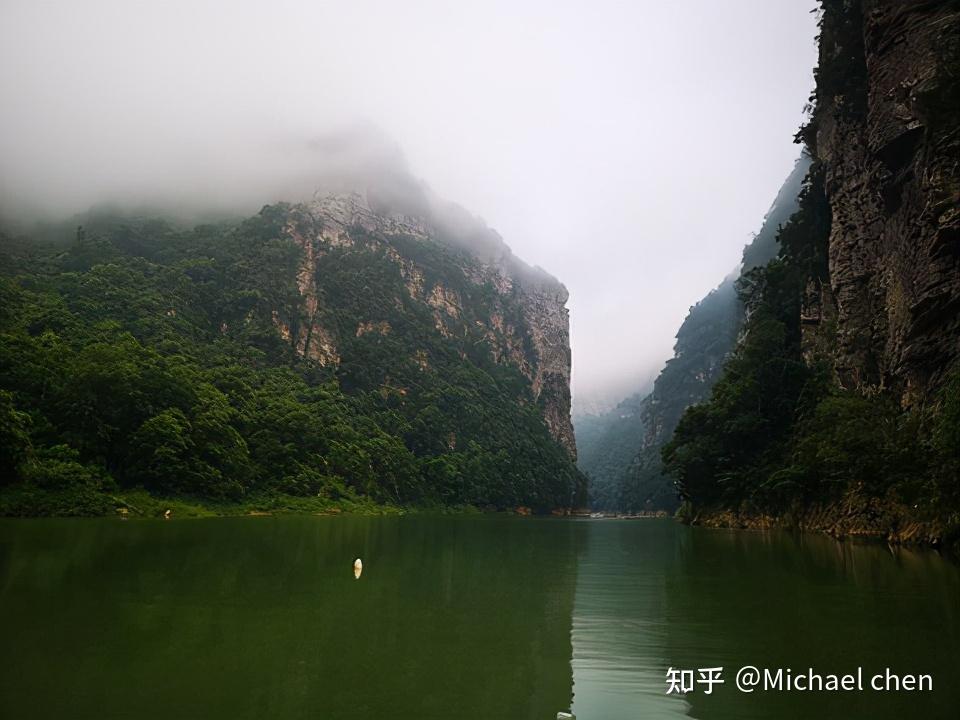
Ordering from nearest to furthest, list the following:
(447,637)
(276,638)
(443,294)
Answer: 1. (276,638)
2. (447,637)
3. (443,294)

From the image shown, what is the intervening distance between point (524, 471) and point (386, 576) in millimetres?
93285

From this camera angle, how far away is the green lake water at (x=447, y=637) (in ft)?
19.3

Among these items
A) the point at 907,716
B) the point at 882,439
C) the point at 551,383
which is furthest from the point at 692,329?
the point at 907,716

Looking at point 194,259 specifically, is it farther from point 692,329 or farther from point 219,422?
point 692,329

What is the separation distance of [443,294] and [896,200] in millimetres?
104836

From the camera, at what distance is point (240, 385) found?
208 feet

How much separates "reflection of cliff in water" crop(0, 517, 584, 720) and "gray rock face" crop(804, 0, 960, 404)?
64.9 ft

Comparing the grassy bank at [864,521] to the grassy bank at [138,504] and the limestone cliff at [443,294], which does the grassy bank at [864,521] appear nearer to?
the grassy bank at [138,504]

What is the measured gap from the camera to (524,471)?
349 feet

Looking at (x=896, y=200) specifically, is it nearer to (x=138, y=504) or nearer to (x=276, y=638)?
(x=276, y=638)

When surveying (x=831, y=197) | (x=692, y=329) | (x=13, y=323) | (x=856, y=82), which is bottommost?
(x=13, y=323)

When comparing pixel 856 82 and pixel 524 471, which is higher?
pixel 856 82

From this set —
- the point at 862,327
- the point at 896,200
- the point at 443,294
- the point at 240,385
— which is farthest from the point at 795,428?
the point at 443,294

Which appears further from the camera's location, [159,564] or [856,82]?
[856,82]
